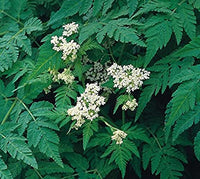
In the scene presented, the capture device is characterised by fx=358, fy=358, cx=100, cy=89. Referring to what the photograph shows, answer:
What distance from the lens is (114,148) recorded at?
2.59m

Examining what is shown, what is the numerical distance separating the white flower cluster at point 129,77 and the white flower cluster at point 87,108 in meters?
0.17

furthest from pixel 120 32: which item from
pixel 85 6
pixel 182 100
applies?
pixel 182 100

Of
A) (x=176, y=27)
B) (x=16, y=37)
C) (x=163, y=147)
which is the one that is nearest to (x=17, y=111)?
(x=16, y=37)

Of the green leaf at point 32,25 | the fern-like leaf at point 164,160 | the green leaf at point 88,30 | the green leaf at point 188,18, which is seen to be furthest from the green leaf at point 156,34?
the green leaf at point 32,25

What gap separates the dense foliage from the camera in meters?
2.43

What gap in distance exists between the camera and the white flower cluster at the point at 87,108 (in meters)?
2.42

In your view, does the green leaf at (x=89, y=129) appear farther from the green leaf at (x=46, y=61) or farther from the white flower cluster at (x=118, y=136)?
the green leaf at (x=46, y=61)

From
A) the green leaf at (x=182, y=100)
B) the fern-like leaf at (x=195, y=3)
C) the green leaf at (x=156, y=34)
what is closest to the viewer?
the green leaf at (x=182, y=100)

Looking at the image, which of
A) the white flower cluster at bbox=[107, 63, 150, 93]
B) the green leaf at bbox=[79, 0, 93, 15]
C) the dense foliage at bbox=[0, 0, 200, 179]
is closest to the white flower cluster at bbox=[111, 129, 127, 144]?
the dense foliage at bbox=[0, 0, 200, 179]

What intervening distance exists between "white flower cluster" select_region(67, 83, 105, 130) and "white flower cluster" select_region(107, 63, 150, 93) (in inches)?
6.7

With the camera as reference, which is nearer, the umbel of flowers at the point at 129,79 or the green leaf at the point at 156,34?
the green leaf at the point at 156,34

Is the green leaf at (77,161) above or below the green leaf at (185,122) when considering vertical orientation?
below

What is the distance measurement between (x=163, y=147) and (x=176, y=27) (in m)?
0.95

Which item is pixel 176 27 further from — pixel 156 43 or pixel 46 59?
pixel 46 59
